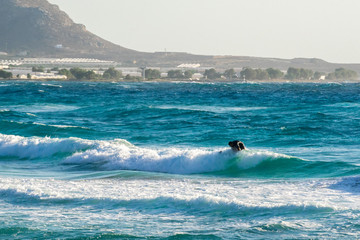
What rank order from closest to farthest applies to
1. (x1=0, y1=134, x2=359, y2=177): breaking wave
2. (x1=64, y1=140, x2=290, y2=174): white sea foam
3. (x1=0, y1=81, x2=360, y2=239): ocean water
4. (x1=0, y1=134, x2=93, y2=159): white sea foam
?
(x1=0, y1=81, x2=360, y2=239): ocean water < (x1=0, y1=134, x2=359, y2=177): breaking wave < (x1=64, y1=140, x2=290, y2=174): white sea foam < (x1=0, y1=134, x2=93, y2=159): white sea foam

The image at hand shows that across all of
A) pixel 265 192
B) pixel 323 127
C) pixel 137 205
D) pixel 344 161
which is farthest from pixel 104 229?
pixel 323 127

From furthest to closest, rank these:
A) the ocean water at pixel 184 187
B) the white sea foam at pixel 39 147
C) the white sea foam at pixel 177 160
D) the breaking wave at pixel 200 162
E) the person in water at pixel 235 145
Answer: the white sea foam at pixel 39 147
the person in water at pixel 235 145
the white sea foam at pixel 177 160
the breaking wave at pixel 200 162
the ocean water at pixel 184 187

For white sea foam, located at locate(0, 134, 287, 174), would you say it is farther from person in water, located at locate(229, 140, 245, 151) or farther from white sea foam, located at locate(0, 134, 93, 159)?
person in water, located at locate(229, 140, 245, 151)

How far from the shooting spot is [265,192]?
44.3 ft

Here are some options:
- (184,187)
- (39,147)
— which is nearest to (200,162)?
(184,187)

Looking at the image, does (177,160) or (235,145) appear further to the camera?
(235,145)

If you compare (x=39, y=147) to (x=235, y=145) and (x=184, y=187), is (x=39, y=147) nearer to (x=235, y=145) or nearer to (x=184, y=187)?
(x=235, y=145)

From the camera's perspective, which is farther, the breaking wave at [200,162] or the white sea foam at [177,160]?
the white sea foam at [177,160]

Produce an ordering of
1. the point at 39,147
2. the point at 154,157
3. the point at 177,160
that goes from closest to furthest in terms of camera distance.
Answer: the point at 177,160
the point at 154,157
the point at 39,147

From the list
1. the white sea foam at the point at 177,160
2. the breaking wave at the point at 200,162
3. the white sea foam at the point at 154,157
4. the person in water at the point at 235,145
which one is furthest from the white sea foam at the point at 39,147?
the person in water at the point at 235,145

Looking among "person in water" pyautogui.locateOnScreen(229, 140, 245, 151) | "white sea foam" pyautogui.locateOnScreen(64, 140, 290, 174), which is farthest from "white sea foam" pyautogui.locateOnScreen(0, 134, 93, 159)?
"person in water" pyautogui.locateOnScreen(229, 140, 245, 151)

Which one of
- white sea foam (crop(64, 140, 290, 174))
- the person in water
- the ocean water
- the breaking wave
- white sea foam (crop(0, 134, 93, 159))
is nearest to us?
the ocean water

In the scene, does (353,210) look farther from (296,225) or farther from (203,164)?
(203,164)

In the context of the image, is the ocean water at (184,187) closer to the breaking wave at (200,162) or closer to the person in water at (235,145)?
→ the breaking wave at (200,162)
